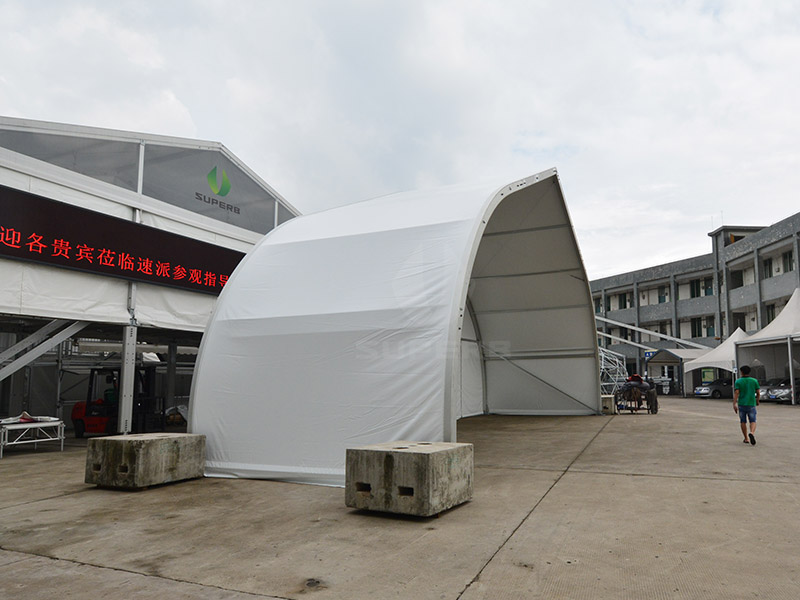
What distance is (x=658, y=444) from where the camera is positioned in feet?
38.9

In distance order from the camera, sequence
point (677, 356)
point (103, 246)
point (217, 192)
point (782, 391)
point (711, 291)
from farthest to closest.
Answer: point (711, 291)
point (677, 356)
point (782, 391)
point (217, 192)
point (103, 246)

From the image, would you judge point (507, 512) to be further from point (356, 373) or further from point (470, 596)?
point (356, 373)

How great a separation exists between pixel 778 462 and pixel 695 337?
3685cm

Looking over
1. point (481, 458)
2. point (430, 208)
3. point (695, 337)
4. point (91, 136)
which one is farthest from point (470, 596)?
point (695, 337)

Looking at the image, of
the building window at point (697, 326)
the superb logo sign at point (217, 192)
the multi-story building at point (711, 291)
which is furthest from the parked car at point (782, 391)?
the superb logo sign at point (217, 192)

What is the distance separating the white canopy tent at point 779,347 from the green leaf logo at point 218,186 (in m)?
21.9

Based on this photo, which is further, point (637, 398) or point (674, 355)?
point (674, 355)

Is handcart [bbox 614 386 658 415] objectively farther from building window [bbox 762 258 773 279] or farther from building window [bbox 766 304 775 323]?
building window [bbox 762 258 773 279]

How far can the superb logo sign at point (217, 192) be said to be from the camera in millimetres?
15680

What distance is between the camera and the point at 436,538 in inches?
215

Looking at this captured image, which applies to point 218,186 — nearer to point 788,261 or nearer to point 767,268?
point 788,261

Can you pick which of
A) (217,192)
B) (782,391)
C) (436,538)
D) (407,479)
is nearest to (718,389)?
(782,391)

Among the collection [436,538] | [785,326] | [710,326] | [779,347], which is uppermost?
[710,326]

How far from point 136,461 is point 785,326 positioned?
2636 centimetres
